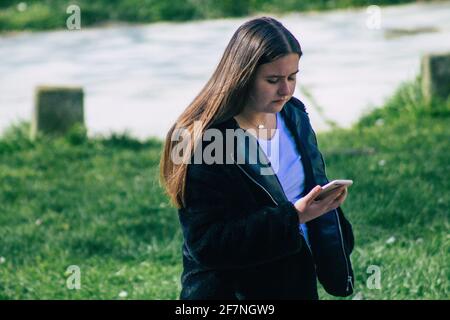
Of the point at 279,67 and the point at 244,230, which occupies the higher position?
the point at 279,67

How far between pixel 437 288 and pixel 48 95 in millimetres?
3635

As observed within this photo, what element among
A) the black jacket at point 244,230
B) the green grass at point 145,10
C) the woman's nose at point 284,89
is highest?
the woman's nose at point 284,89

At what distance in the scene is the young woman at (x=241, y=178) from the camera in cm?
281

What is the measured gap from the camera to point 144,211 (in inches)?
227

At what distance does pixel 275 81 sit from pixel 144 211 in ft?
9.95

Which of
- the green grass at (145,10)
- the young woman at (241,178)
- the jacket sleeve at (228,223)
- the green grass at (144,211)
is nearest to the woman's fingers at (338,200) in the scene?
the young woman at (241,178)

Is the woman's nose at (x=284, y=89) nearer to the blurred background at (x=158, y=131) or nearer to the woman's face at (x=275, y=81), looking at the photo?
the woman's face at (x=275, y=81)

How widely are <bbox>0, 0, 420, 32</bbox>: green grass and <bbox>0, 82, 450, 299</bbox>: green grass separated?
182 inches

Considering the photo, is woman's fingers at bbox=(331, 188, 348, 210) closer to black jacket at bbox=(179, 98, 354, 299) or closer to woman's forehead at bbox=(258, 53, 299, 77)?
black jacket at bbox=(179, 98, 354, 299)

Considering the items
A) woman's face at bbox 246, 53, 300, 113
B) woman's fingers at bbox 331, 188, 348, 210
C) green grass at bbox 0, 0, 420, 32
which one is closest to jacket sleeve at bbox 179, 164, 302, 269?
woman's fingers at bbox 331, 188, 348, 210

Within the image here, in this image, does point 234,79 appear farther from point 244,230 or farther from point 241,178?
point 244,230

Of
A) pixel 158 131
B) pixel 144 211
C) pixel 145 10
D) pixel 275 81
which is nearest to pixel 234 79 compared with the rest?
pixel 275 81

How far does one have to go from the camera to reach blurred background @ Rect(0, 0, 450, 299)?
4980mm

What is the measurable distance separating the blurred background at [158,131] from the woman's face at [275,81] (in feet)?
Result: 2.90
